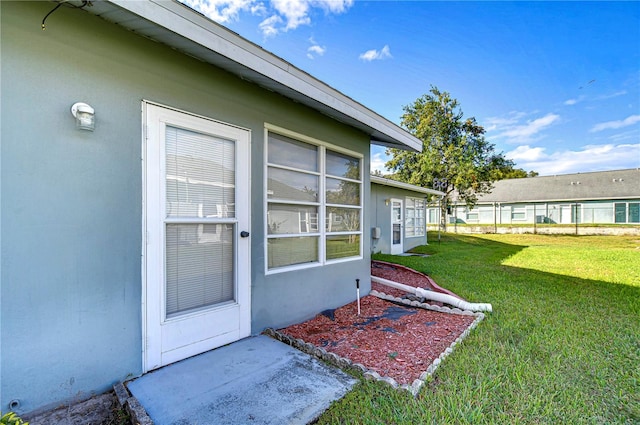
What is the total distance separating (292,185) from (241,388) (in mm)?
Result: 2373

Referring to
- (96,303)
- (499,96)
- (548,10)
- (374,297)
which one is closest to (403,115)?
(499,96)

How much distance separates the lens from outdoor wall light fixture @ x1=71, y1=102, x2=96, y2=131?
2.07m

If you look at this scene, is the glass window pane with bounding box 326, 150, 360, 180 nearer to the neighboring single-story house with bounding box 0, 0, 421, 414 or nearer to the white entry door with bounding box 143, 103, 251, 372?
the neighboring single-story house with bounding box 0, 0, 421, 414

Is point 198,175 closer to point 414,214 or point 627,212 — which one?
point 414,214

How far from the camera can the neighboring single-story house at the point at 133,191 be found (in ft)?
6.24

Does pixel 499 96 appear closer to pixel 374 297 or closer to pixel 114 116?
pixel 374 297

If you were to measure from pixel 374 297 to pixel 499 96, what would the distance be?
14.5 meters

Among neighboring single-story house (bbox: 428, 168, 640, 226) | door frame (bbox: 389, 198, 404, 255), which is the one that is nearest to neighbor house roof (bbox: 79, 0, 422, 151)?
door frame (bbox: 389, 198, 404, 255)

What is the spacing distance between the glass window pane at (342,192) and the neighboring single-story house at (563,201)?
18266 mm

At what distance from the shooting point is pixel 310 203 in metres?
4.02

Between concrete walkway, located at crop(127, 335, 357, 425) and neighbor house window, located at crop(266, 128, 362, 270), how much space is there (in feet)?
3.73

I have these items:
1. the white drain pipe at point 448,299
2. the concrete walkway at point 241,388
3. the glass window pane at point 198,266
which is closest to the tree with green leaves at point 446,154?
the white drain pipe at point 448,299

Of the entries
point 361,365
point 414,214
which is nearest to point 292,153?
point 361,365

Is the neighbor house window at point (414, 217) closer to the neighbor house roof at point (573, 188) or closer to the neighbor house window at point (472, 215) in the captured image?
the neighbor house roof at point (573, 188)
